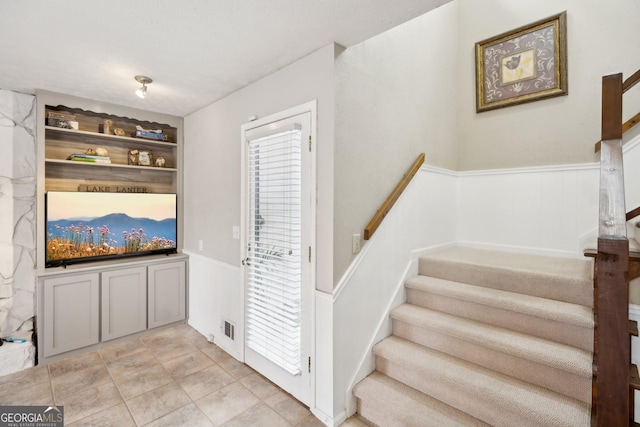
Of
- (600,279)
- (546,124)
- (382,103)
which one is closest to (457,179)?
(546,124)

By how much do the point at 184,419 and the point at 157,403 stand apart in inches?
12.3

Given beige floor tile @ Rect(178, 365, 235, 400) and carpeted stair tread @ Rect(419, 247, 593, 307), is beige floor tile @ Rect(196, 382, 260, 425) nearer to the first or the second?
beige floor tile @ Rect(178, 365, 235, 400)

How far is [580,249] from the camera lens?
275 cm

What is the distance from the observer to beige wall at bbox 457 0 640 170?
2.59 metres

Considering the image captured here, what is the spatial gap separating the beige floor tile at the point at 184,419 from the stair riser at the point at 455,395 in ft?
4.24

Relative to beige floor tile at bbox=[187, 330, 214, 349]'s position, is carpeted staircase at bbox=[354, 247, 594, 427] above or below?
above

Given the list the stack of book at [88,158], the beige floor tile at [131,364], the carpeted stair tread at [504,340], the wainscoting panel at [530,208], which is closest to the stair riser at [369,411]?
the carpeted stair tread at [504,340]

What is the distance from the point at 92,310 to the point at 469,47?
4.88 meters

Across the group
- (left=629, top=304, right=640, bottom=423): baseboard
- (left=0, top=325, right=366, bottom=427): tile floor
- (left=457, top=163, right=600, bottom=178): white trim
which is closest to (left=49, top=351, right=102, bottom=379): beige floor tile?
(left=0, top=325, right=366, bottom=427): tile floor

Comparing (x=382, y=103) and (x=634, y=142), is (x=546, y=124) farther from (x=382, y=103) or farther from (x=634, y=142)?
(x=382, y=103)

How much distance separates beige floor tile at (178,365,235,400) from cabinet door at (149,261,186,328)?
113cm

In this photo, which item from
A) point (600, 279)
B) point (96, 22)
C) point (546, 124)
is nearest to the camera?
point (600, 279)

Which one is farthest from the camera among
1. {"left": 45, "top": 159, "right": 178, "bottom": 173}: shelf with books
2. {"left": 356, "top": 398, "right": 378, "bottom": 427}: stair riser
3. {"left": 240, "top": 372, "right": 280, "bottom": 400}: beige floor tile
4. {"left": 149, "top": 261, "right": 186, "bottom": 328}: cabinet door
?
{"left": 149, "top": 261, "right": 186, "bottom": 328}: cabinet door

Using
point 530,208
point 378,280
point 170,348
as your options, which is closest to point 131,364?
point 170,348
